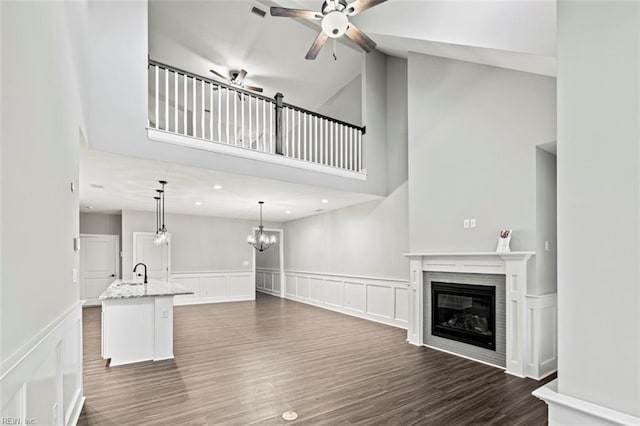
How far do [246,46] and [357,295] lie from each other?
5619mm

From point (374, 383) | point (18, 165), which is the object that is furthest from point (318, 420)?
point (18, 165)

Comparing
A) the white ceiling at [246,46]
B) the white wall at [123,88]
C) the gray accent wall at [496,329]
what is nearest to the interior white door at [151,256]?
the white ceiling at [246,46]

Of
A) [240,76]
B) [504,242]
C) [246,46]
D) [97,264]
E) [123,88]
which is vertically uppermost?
[246,46]

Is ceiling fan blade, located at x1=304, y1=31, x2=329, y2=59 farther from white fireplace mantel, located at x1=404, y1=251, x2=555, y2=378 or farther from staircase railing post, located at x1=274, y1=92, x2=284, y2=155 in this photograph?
white fireplace mantel, located at x1=404, y1=251, x2=555, y2=378

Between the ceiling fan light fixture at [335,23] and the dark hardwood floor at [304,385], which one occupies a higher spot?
the ceiling fan light fixture at [335,23]

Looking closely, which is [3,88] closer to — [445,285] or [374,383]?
[374,383]

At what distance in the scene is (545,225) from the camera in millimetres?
4215

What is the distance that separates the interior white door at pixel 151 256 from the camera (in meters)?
9.05

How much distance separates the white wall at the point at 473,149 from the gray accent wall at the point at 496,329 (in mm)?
391

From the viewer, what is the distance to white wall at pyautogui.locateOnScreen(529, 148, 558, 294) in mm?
4125

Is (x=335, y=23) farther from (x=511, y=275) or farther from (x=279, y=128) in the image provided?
(x=511, y=275)

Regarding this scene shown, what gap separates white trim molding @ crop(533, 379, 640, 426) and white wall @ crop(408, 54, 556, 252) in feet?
11.2

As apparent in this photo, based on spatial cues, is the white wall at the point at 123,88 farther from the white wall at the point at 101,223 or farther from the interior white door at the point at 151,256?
the white wall at the point at 101,223

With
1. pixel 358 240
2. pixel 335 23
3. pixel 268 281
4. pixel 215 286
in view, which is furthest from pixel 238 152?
pixel 268 281
